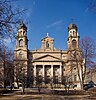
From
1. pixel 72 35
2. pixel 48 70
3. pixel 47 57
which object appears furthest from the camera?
pixel 48 70

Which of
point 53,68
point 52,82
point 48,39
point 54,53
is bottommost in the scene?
point 52,82

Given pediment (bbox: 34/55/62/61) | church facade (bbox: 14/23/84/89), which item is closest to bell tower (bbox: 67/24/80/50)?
church facade (bbox: 14/23/84/89)

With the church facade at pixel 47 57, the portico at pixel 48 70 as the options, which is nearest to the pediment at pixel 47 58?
the church facade at pixel 47 57

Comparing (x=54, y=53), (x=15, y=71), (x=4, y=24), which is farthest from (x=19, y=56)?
(x=4, y=24)

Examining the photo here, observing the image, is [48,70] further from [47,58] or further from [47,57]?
[47,57]

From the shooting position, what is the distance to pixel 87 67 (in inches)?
1949

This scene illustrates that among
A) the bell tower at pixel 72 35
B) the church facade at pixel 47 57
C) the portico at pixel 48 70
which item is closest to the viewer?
the church facade at pixel 47 57

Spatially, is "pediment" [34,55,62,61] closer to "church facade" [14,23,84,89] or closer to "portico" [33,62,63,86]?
"church facade" [14,23,84,89]

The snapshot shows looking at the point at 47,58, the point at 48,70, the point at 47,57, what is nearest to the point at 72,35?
the point at 47,57

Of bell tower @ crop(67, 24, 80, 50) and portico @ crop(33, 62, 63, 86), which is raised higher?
bell tower @ crop(67, 24, 80, 50)

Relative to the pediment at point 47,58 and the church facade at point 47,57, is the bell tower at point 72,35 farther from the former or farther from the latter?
the pediment at point 47,58

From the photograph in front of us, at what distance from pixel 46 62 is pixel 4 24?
81243 mm

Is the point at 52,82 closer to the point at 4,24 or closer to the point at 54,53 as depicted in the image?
the point at 54,53

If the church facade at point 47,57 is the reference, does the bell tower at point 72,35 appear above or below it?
above
